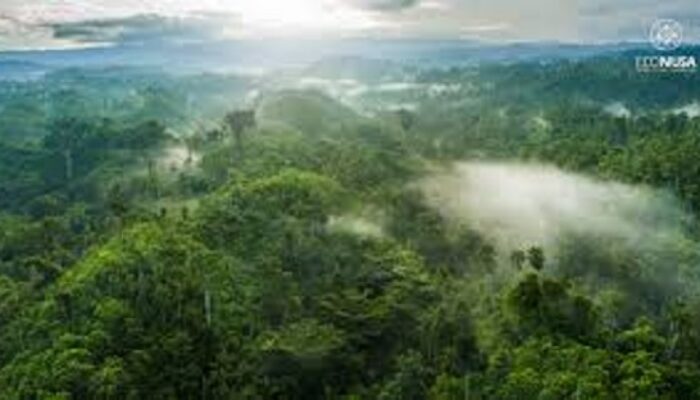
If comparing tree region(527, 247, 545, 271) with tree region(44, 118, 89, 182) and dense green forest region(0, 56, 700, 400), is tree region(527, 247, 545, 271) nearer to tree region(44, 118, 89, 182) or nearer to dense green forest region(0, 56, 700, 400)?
dense green forest region(0, 56, 700, 400)

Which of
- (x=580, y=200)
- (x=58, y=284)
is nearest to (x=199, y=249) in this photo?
(x=58, y=284)

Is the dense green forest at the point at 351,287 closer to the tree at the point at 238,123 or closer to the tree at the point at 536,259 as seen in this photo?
the tree at the point at 536,259

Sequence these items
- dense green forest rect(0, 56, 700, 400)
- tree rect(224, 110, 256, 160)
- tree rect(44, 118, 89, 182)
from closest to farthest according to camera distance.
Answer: dense green forest rect(0, 56, 700, 400)
tree rect(224, 110, 256, 160)
tree rect(44, 118, 89, 182)

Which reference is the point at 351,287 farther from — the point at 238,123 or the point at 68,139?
the point at 68,139

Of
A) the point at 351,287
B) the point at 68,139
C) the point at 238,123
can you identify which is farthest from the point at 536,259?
the point at 68,139

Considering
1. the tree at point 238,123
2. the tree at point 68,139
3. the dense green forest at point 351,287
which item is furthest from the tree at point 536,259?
the tree at point 68,139

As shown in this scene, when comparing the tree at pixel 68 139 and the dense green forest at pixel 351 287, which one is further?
the tree at pixel 68 139

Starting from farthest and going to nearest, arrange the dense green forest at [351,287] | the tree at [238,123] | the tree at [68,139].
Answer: the tree at [68,139], the tree at [238,123], the dense green forest at [351,287]

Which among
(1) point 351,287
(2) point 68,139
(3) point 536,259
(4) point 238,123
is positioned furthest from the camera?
(2) point 68,139

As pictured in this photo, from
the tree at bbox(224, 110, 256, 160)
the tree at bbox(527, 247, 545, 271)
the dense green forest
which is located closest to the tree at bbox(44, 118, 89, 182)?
the tree at bbox(224, 110, 256, 160)

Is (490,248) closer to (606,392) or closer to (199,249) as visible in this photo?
(199,249)

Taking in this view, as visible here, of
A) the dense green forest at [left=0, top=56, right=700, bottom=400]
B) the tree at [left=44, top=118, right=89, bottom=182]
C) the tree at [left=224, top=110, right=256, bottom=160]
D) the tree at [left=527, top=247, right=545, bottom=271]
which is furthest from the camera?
the tree at [left=44, top=118, right=89, bottom=182]
